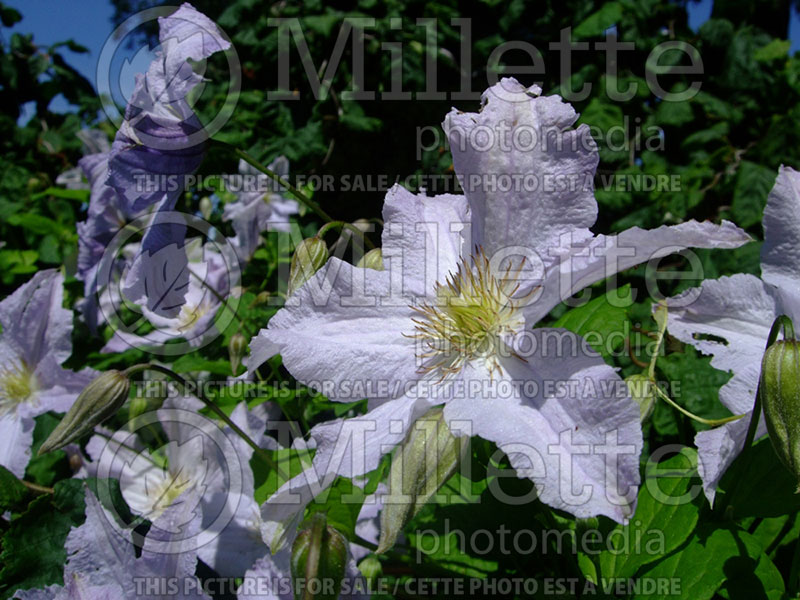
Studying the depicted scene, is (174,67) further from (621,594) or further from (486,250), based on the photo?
(621,594)

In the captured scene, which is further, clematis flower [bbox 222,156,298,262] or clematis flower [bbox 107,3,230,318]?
clematis flower [bbox 222,156,298,262]

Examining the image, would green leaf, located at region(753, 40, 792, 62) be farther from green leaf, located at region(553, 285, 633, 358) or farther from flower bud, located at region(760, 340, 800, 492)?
flower bud, located at region(760, 340, 800, 492)

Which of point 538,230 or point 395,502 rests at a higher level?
point 538,230

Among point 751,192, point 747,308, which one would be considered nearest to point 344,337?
point 747,308

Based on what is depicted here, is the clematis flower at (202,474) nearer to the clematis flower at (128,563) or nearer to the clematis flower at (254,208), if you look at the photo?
the clematis flower at (128,563)

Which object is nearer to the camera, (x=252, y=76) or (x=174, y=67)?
(x=174, y=67)

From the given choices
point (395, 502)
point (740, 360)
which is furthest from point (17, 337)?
point (740, 360)

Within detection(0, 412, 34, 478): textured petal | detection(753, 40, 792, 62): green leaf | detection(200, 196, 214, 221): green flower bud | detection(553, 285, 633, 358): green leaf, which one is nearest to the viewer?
detection(553, 285, 633, 358): green leaf

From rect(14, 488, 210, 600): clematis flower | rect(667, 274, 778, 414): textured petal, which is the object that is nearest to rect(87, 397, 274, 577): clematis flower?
rect(14, 488, 210, 600): clematis flower

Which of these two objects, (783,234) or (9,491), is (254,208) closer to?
(9,491)
